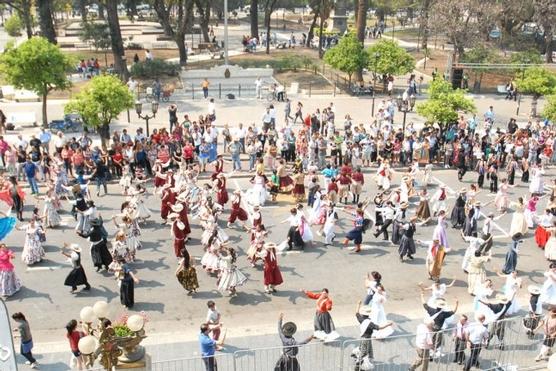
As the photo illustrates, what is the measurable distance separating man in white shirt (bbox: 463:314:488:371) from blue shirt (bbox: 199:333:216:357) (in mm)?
4518

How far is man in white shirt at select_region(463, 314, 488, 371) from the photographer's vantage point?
448 inches

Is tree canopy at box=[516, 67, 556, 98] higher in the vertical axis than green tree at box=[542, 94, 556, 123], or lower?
higher

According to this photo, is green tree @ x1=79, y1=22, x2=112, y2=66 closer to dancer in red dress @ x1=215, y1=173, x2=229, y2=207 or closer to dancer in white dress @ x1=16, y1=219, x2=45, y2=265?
dancer in red dress @ x1=215, y1=173, x2=229, y2=207

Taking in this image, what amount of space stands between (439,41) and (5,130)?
143 ft

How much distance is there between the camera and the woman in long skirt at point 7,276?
1381 cm

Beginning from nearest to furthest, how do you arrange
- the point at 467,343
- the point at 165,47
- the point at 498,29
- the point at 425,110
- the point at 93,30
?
1. the point at 467,343
2. the point at 425,110
3. the point at 93,30
4. the point at 498,29
5. the point at 165,47

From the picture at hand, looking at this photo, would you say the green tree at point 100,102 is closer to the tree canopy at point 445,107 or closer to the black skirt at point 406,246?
the tree canopy at point 445,107

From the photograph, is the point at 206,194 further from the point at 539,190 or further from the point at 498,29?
the point at 498,29

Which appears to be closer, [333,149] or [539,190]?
[539,190]

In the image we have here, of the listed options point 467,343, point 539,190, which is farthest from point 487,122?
point 467,343

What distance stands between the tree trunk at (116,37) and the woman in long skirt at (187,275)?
24.8 metres

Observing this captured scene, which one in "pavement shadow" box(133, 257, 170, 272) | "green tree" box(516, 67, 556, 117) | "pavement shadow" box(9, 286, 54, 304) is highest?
"green tree" box(516, 67, 556, 117)

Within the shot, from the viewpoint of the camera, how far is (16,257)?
642 inches

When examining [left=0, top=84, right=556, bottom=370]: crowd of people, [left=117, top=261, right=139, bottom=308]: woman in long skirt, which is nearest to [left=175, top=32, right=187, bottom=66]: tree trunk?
[left=0, top=84, right=556, bottom=370]: crowd of people
